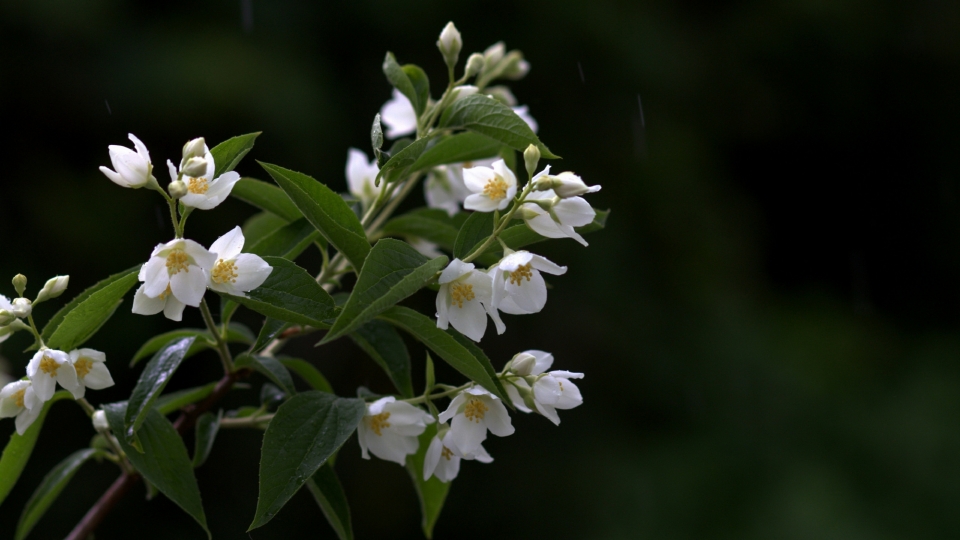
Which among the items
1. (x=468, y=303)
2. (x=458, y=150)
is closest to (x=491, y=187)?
(x=468, y=303)

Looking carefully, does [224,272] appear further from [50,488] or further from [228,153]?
[50,488]

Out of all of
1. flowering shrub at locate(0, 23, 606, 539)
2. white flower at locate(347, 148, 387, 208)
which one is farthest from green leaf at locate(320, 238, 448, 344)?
white flower at locate(347, 148, 387, 208)

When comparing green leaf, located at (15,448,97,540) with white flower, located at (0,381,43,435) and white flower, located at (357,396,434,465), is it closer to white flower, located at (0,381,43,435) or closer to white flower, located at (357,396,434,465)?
white flower, located at (0,381,43,435)

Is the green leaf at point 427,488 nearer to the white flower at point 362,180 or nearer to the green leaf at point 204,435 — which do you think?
the green leaf at point 204,435

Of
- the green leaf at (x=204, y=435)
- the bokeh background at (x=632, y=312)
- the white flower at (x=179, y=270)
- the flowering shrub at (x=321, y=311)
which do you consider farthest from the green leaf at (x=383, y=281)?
the bokeh background at (x=632, y=312)

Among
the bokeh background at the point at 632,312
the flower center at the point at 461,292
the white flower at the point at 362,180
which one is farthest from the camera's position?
the bokeh background at the point at 632,312

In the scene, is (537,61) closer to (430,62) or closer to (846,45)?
(430,62)
